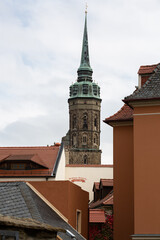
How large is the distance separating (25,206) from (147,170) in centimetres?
444

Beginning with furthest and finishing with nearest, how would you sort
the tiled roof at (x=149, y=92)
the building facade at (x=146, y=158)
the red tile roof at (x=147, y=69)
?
the red tile roof at (x=147, y=69), the tiled roof at (x=149, y=92), the building facade at (x=146, y=158)

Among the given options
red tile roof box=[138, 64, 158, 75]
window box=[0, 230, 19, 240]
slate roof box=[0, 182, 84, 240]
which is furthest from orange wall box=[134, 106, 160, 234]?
window box=[0, 230, 19, 240]

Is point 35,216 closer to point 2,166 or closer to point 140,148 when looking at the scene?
point 140,148

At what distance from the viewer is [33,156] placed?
42250 mm

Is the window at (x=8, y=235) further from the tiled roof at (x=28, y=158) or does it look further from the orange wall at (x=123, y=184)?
the tiled roof at (x=28, y=158)

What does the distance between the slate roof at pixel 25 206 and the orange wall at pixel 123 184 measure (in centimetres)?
214

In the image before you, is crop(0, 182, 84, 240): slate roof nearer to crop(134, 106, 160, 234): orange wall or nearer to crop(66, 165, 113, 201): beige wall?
crop(134, 106, 160, 234): orange wall

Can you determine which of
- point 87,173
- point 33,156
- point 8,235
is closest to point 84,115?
point 87,173

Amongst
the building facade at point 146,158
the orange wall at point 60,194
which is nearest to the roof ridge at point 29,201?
the orange wall at point 60,194

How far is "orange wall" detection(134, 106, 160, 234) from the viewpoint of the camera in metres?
20.5

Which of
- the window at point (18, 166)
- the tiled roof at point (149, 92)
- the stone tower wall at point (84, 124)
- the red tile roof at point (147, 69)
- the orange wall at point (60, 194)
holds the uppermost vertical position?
the stone tower wall at point (84, 124)

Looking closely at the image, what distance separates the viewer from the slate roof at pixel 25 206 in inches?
794

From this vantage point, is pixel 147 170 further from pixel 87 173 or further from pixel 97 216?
pixel 87 173

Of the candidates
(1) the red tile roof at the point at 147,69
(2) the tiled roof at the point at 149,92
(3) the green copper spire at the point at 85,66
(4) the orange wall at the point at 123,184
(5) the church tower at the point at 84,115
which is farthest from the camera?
(3) the green copper spire at the point at 85,66
